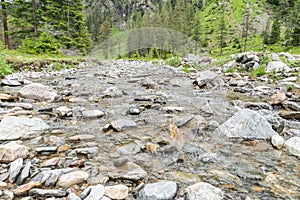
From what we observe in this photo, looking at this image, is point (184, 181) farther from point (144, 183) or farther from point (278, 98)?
point (278, 98)

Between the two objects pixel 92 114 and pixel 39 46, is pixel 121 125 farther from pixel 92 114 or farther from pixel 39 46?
pixel 39 46

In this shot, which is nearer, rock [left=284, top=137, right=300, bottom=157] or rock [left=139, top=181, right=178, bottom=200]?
rock [left=139, top=181, right=178, bottom=200]

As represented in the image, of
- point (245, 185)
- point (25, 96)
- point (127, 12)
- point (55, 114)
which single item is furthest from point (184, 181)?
point (127, 12)

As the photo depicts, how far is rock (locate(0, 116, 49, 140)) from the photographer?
2.41m

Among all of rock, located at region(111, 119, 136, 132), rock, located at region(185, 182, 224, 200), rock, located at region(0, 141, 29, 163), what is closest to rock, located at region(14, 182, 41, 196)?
rock, located at region(0, 141, 29, 163)

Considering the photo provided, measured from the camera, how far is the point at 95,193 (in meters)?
1.50

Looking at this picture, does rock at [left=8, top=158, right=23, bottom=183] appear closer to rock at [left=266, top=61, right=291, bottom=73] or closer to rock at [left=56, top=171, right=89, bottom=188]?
rock at [left=56, top=171, right=89, bottom=188]

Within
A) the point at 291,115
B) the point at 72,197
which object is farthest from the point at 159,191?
the point at 291,115

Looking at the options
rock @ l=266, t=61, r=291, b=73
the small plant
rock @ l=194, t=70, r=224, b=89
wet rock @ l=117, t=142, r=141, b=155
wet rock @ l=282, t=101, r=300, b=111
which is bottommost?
wet rock @ l=117, t=142, r=141, b=155

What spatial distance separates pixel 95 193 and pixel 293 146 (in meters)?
2.27

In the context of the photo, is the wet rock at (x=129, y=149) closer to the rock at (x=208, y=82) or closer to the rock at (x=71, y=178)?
the rock at (x=71, y=178)

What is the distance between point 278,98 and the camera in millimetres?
4258

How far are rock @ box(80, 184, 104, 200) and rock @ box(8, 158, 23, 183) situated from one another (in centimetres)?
67

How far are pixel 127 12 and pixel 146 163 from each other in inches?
4736
